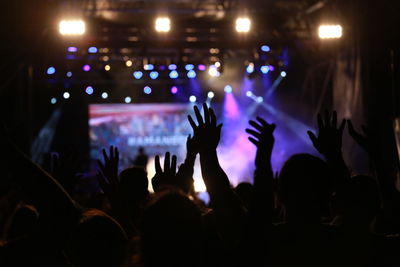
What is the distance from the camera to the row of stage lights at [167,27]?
33.5 ft

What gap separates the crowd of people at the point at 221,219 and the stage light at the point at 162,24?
8.23 meters

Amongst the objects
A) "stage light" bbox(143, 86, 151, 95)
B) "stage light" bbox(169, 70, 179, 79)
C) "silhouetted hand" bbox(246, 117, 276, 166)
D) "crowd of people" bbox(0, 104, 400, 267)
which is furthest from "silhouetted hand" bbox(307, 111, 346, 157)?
"stage light" bbox(143, 86, 151, 95)

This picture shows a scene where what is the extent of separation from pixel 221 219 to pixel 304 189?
36 cm

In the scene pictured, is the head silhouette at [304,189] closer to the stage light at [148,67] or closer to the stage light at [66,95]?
the stage light at [148,67]

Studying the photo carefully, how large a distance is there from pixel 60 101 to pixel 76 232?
47.8 ft

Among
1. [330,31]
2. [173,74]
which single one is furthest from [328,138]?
[173,74]

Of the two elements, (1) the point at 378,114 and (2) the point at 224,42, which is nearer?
(1) the point at 378,114

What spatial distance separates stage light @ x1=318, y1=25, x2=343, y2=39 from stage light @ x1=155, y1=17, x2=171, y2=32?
3180 millimetres

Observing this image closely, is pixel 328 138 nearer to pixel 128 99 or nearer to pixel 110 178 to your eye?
pixel 110 178

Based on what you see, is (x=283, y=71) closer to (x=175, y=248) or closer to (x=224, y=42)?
(x=224, y=42)

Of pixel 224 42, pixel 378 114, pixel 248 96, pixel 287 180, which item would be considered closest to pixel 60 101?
pixel 248 96

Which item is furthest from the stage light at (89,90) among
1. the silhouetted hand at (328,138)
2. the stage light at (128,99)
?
→ the silhouetted hand at (328,138)

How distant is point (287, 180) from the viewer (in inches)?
78.4

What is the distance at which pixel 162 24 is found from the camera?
10.6 m
